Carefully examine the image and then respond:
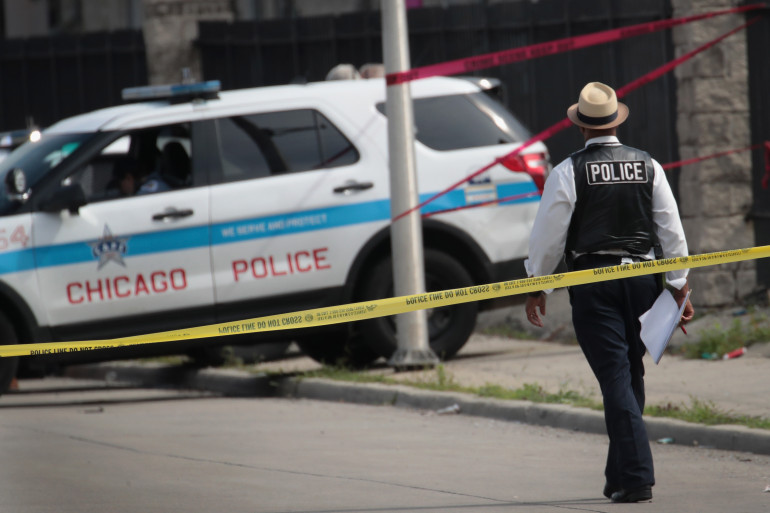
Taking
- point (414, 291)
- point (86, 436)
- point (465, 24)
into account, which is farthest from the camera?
point (465, 24)

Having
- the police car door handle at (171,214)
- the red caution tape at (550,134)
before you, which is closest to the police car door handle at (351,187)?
the red caution tape at (550,134)

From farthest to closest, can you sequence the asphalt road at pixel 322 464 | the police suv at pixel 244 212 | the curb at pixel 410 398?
the police suv at pixel 244 212
the curb at pixel 410 398
the asphalt road at pixel 322 464

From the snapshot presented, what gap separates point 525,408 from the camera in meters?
8.73

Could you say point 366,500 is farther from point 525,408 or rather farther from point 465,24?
point 465,24

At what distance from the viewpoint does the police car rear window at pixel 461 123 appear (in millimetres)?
10805

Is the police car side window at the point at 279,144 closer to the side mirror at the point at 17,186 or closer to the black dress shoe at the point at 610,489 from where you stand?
the side mirror at the point at 17,186

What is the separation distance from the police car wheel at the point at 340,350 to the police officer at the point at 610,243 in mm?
4833

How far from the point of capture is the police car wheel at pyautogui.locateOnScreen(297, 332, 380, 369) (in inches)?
438

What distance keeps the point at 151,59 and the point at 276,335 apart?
7.15 meters

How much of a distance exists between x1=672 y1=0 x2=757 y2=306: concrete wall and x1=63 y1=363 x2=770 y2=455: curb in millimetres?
3143

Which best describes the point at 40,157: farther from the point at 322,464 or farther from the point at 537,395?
the point at 537,395

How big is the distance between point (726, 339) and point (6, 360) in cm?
537

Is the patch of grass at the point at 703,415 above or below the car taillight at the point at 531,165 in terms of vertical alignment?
below

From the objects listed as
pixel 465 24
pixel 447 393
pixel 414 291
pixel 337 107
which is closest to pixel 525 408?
pixel 447 393
